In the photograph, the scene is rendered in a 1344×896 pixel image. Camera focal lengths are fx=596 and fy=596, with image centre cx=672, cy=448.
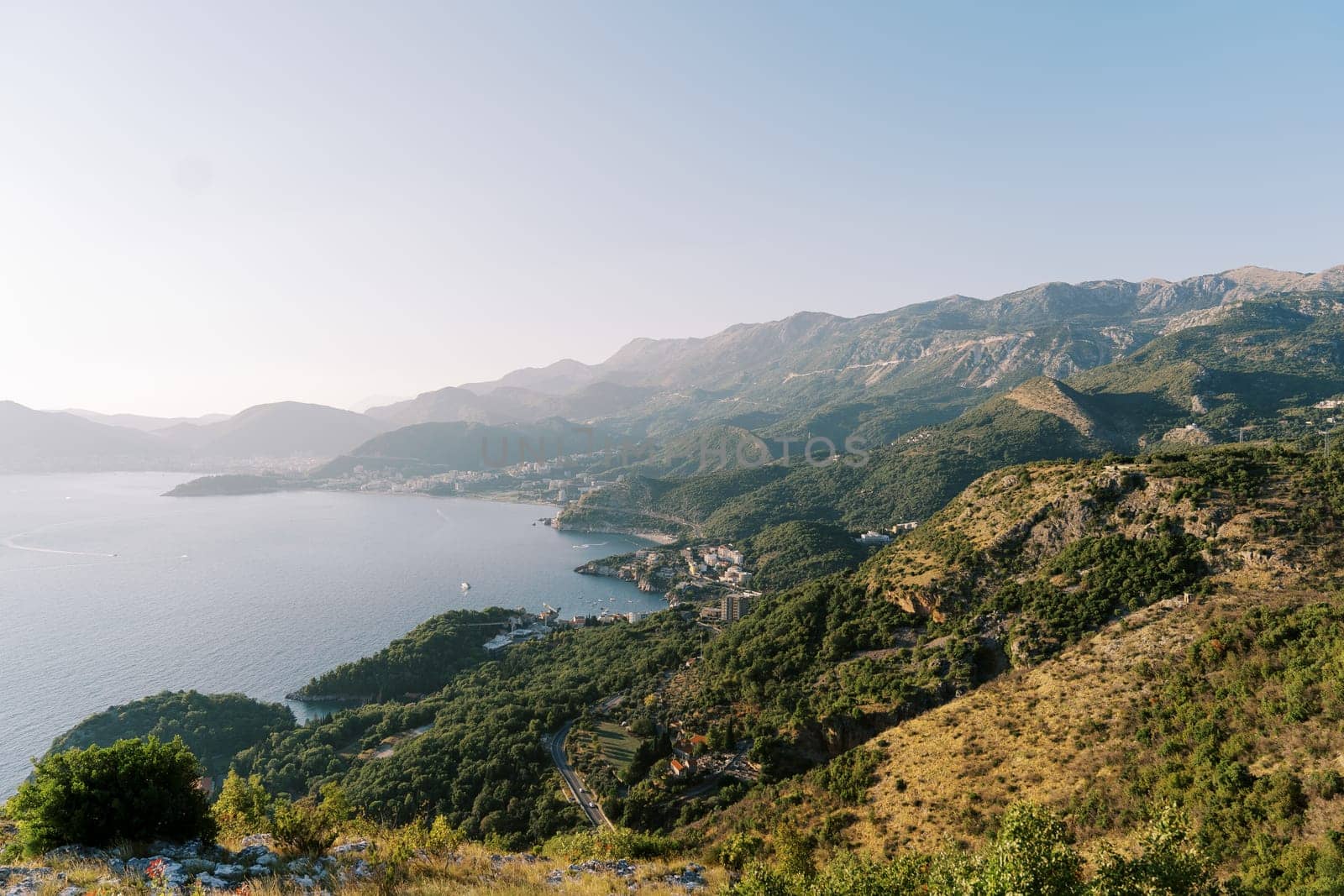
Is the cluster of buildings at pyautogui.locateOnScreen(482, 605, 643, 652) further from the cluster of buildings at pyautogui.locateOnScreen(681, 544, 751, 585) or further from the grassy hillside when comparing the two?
the grassy hillside

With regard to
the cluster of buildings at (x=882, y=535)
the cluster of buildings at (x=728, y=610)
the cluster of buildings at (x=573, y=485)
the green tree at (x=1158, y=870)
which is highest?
the green tree at (x=1158, y=870)

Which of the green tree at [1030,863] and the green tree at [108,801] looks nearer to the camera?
the green tree at [1030,863]

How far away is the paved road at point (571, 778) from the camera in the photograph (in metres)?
24.2

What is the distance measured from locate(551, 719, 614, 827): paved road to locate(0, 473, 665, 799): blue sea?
29.1 m

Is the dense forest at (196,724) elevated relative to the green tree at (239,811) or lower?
lower

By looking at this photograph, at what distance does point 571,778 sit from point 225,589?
218 ft

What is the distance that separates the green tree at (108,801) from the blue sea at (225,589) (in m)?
37.9

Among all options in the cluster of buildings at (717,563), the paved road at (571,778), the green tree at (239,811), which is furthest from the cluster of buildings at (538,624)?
the green tree at (239,811)

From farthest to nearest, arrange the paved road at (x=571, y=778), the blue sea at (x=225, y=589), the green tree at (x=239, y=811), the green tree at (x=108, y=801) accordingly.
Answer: the blue sea at (x=225, y=589)
the paved road at (x=571, y=778)
the green tree at (x=239, y=811)
the green tree at (x=108, y=801)

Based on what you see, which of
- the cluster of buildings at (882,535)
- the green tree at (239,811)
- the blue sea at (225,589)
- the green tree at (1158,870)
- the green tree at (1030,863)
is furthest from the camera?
the cluster of buildings at (882,535)

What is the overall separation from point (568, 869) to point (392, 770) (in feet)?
77.1

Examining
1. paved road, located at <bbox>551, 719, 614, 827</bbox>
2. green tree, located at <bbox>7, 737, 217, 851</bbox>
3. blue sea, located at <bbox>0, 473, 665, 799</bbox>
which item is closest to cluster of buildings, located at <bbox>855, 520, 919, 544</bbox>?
blue sea, located at <bbox>0, 473, 665, 799</bbox>

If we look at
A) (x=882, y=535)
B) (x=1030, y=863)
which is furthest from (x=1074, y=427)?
(x=1030, y=863)

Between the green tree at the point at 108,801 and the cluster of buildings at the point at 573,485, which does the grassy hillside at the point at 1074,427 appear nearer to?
the cluster of buildings at the point at 573,485
